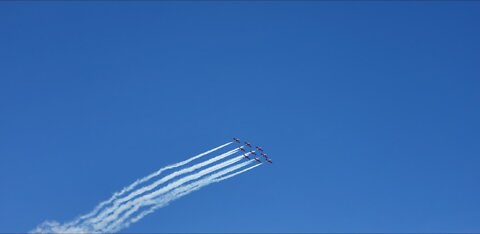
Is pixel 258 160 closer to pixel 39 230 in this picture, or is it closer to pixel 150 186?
pixel 150 186

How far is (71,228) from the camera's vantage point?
120 m

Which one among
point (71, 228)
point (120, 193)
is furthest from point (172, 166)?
point (71, 228)

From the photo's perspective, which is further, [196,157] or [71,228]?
[196,157]

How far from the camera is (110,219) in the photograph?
4811 inches

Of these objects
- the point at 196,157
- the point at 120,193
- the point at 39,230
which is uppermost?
the point at 196,157

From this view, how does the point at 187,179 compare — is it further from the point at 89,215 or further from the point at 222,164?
the point at 89,215

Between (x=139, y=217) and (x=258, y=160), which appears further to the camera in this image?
(x=258, y=160)

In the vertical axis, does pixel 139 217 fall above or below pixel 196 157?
below

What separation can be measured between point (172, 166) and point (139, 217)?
516 inches

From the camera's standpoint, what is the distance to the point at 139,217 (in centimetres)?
12244

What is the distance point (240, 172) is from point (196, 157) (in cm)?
993

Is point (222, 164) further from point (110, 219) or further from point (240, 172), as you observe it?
point (110, 219)

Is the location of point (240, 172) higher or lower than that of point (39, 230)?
higher

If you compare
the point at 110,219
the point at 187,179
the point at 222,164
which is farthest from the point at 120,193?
the point at 222,164
